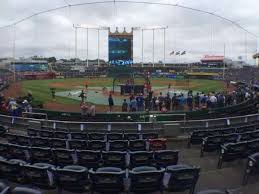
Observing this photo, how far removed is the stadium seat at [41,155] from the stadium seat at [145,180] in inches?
116

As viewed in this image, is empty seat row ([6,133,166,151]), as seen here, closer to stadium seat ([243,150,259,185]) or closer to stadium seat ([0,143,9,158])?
stadium seat ([0,143,9,158])

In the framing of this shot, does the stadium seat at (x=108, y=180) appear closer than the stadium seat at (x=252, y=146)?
Yes

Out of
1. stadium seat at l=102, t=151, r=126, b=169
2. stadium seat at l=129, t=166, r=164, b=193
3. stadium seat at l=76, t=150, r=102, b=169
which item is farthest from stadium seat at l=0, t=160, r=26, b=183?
stadium seat at l=129, t=166, r=164, b=193

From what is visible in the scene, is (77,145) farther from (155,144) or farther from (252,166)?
(252,166)

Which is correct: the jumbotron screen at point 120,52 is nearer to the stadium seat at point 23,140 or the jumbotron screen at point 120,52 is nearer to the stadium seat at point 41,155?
the stadium seat at point 23,140

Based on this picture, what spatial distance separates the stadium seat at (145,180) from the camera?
7.88 meters

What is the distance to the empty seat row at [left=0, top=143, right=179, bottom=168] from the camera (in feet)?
31.7

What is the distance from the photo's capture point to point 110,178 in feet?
25.9

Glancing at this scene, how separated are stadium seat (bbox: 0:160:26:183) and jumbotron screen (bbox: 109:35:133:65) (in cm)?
5240

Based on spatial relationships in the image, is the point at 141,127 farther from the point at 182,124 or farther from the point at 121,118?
the point at 121,118

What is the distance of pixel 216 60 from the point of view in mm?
143000

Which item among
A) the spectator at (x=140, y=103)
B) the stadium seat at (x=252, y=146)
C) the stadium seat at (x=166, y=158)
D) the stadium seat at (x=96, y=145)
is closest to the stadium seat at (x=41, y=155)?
the stadium seat at (x=96, y=145)

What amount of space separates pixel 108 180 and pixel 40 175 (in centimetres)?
152

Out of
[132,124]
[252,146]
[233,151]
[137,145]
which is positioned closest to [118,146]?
[137,145]
